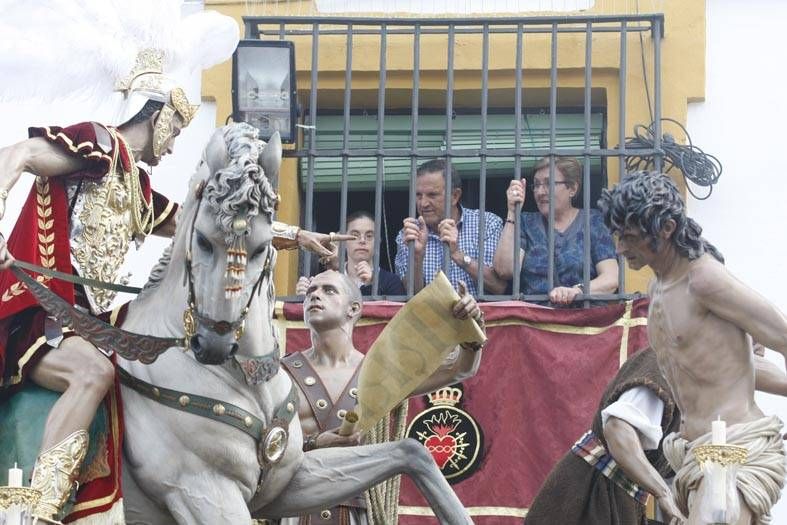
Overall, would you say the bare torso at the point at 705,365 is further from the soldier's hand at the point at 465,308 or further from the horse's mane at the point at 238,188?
the horse's mane at the point at 238,188

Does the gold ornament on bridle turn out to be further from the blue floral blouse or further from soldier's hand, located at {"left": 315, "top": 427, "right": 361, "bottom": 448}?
the blue floral blouse

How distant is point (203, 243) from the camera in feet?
31.3

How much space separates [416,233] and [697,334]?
2907 mm

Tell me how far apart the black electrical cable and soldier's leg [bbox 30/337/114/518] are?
4105 millimetres

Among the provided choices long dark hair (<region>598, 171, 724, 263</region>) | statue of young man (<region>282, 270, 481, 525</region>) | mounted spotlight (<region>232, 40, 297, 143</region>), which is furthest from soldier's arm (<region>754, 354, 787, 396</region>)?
mounted spotlight (<region>232, 40, 297, 143</region>)

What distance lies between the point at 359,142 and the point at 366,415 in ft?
11.3

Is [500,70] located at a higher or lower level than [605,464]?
higher

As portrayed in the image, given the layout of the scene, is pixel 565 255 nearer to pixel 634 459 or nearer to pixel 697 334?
pixel 634 459

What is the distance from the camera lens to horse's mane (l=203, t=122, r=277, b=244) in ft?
30.9

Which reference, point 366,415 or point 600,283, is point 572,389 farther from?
point 366,415

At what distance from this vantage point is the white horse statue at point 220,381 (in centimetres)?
944

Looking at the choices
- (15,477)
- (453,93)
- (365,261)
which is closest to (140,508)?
(15,477)

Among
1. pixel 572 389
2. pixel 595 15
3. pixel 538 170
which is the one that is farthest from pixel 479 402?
pixel 595 15

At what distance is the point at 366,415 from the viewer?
10.5 meters
